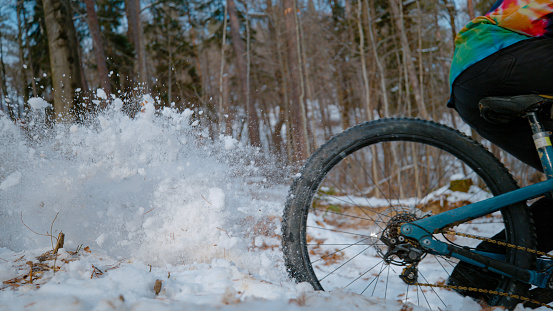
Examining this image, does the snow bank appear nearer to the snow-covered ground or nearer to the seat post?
the snow-covered ground

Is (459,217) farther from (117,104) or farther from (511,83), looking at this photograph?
(117,104)

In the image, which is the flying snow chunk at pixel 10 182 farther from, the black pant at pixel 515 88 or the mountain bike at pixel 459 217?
the black pant at pixel 515 88

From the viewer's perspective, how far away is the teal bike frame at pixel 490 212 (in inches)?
54.6

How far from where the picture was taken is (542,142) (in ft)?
4.55

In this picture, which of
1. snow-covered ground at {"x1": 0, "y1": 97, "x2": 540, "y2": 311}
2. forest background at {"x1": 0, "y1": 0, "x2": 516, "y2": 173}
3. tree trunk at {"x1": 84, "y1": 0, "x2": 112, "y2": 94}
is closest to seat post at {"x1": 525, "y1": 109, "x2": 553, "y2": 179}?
snow-covered ground at {"x1": 0, "y1": 97, "x2": 540, "y2": 311}

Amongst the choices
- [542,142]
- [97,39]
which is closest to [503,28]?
[542,142]

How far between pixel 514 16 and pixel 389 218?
106cm

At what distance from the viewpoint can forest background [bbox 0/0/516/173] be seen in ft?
19.9

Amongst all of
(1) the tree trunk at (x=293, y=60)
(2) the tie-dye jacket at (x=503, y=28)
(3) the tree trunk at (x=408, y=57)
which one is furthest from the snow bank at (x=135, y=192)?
(3) the tree trunk at (x=408, y=57)

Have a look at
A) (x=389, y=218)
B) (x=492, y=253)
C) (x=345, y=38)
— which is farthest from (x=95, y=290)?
(x=345, y=38)

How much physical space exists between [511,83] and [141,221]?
2.27m

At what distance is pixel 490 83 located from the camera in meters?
1.42

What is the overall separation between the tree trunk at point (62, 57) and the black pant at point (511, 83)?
20.3ft

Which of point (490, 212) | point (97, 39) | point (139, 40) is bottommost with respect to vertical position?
point (490, 212)
